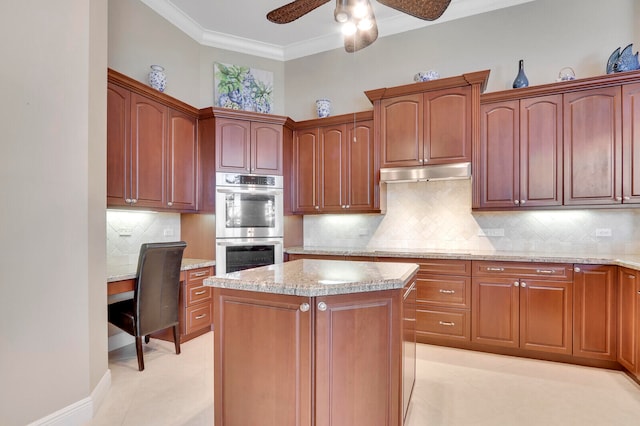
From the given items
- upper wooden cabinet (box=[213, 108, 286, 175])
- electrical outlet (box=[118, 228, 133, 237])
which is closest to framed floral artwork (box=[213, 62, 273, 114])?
upper wooden cabinet (box=[213, 108, 286, 175])

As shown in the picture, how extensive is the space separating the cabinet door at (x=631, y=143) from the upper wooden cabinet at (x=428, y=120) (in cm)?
118

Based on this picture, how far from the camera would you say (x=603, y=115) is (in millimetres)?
2832

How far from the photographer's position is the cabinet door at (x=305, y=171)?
4047 mm

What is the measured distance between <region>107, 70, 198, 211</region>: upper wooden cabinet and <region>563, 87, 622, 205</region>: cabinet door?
3859mm

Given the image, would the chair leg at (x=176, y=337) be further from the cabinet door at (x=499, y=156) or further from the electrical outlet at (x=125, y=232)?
the cabinet door at (x=499, y=156)

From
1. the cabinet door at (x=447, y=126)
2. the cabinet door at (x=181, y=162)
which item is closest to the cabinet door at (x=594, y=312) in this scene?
the cabinet door at (x=447, y=126)

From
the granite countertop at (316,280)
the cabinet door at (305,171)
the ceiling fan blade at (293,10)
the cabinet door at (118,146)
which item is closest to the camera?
the granite countertop at (316,280)

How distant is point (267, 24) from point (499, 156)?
316 centimetres

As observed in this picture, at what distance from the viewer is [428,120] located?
132 inches

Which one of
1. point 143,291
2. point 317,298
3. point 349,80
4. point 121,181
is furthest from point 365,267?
point 349,80

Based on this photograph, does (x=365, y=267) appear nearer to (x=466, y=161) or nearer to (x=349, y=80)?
(x=466, y=161)

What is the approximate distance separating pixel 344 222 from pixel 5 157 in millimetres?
3268

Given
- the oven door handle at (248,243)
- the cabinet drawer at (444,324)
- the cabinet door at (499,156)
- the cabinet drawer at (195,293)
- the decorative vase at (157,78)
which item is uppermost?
the decorative vase at (157,78)

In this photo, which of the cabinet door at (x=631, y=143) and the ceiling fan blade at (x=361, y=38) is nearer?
the ceiling fan blade at (x=361, y=38)
